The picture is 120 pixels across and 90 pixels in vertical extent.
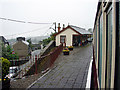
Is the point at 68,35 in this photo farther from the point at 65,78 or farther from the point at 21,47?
the point at 21,47

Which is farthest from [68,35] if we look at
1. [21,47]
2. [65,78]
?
[21,47]

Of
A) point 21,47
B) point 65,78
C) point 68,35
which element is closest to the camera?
point 65,78

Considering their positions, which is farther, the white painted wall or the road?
the white painted wall

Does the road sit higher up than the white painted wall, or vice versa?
the white painted wall

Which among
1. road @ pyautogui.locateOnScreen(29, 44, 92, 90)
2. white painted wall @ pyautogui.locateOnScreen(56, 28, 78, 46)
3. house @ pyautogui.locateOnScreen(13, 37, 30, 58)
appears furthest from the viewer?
A: house @ pyautogui.locateOnScreen(13, 37, 30, 58)

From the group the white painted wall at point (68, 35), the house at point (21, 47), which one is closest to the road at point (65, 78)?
the white painted wall at point (68, 35)

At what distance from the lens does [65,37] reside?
1992 centimetres

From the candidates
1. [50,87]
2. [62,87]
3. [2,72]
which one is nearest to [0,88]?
[2,72]

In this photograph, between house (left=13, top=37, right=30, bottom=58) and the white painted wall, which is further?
house (left=13, top=37, right=30, bottom=58)

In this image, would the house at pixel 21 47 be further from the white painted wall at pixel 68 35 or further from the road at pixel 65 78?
the road at pixel 65 78

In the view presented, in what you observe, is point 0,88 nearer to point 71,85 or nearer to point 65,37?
point 71,85

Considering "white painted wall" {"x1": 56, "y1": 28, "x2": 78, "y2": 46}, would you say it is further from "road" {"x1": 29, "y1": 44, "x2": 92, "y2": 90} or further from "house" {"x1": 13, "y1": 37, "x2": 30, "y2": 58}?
"house" {"x1": 13, "y1": 37, "x2": 30, "y2": 58}

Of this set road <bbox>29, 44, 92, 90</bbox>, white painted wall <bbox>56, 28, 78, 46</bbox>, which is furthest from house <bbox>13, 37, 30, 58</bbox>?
road <bbox>29, 44, 92, 90</bbox>

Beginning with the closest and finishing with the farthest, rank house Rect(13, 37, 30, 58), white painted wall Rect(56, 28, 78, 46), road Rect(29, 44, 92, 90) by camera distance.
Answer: road Rect(29, 44, 92, 90), white painted wall Rect(56, 28, 78, 46), house Rect(13, 37, 30, 58)
